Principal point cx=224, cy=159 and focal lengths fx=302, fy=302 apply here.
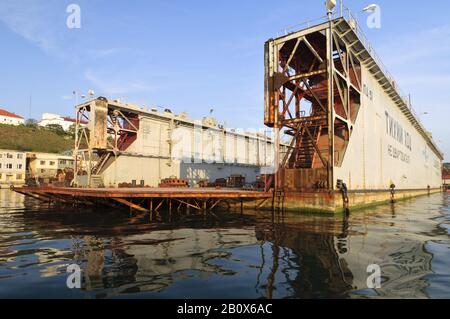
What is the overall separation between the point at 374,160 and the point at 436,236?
54.3ft

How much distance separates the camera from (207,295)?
6012 mm

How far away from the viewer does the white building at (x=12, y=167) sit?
227 feet

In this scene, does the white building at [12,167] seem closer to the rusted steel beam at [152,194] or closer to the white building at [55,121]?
the rusted steel beam at [152,194]

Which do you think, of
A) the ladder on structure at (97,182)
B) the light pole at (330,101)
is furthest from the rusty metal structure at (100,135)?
the light pole at (330,101)

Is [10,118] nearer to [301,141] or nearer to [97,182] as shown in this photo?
[97,182]

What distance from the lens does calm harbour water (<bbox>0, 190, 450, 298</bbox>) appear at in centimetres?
625

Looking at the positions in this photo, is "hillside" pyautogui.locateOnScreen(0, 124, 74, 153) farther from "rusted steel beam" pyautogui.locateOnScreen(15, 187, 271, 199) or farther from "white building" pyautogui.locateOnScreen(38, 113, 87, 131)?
"rusted steel beam" pyautogui.locateOnScreen(15, 187, 271, 199)

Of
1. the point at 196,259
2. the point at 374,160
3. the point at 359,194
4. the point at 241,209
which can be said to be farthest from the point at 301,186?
the point at 196,259

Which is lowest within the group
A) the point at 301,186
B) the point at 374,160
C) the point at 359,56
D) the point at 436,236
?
the point at 436,236

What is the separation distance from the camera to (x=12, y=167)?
233 feet

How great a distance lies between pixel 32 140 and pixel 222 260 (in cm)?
11874

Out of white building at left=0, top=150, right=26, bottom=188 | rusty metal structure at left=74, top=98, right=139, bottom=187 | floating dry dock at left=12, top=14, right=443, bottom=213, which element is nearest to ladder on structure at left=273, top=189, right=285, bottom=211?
floating dry dock at left=12, top=14, right=443, bottom=213

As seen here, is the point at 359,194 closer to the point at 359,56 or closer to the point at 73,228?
the point at 359,56

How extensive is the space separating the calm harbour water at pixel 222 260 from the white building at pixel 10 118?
434 feet
